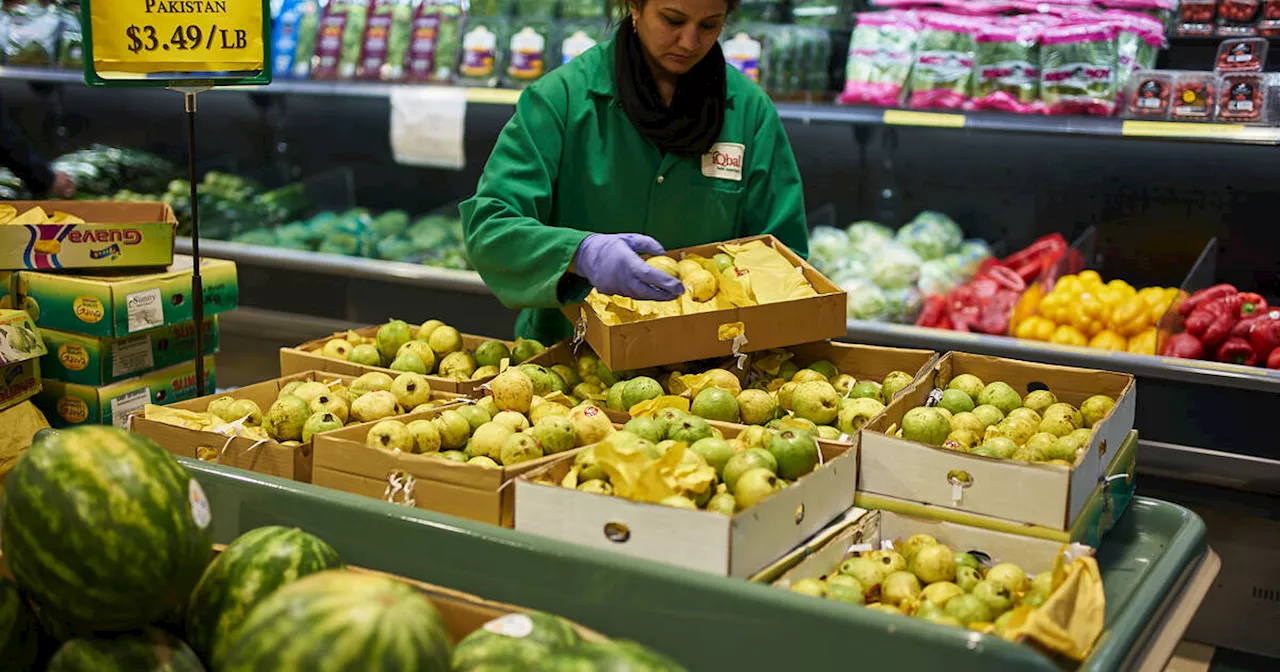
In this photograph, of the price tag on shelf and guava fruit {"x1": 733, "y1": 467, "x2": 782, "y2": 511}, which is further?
the price tag on shelf

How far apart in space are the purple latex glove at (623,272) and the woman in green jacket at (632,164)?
5cm

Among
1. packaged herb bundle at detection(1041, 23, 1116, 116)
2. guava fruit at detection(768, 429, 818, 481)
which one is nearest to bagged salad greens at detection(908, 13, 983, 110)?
packaged herb bundle at detection(1041, 23, 1116, 116)

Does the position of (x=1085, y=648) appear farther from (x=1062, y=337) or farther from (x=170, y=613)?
(x=1062, y=337)

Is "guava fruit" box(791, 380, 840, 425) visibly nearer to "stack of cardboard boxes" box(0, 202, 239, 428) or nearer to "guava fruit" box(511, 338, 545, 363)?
"guava fruit" box(511, 338, 545, 363)

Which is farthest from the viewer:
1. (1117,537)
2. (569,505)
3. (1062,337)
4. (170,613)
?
(1062,337)

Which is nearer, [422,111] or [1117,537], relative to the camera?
[1117,537]

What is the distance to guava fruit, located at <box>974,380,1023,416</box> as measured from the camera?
6.81 feet

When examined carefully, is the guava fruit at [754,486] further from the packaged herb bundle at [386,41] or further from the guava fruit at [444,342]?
the packaged herb bundle at [386,41]

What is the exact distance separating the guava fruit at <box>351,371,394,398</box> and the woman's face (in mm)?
935

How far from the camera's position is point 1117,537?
1.98m

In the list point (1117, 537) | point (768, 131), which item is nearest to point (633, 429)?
point (1117, 537)

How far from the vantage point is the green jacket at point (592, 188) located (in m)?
2.42

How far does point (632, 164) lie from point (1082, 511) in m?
1.34

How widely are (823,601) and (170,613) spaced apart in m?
0.76
